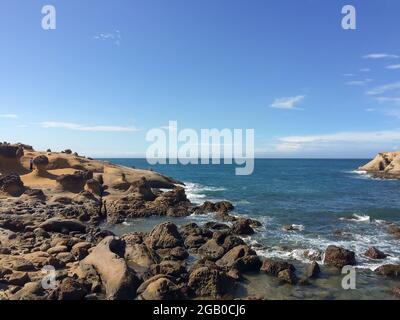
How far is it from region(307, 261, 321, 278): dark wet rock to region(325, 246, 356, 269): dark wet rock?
165cm

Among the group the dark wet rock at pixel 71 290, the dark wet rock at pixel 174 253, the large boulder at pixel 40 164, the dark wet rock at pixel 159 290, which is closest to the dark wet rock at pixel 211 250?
the dark wet rock at pixel 174 253

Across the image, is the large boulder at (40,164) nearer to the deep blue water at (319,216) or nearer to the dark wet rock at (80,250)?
the deep blue water at (319,216)

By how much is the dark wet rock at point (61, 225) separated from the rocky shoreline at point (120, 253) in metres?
0.07

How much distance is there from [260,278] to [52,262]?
36.2ft

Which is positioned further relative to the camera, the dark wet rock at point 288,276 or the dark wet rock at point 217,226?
the dark wet rock at point 217,226

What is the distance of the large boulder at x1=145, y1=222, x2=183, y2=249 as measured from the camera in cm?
2419

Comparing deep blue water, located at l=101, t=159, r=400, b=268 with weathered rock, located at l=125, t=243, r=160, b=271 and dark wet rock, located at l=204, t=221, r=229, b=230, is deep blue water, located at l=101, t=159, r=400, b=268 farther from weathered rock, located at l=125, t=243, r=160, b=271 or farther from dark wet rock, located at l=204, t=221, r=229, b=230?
weathered rock, located at l=125, t=243, r=160, b=271

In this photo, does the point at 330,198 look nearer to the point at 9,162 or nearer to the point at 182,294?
the point at 182,294

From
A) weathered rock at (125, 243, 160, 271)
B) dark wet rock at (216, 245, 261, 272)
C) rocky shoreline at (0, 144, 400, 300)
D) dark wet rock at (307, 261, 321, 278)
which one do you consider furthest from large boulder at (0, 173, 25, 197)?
dark wet rock at (307, 261, 321, 278)

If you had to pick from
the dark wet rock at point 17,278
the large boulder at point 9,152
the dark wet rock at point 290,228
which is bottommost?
the dark wet rock at point 290,228

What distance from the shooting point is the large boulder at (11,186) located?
3781cm

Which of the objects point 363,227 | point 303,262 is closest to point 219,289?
point 303,262

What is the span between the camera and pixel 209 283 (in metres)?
17.2

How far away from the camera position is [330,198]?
2024 inches
